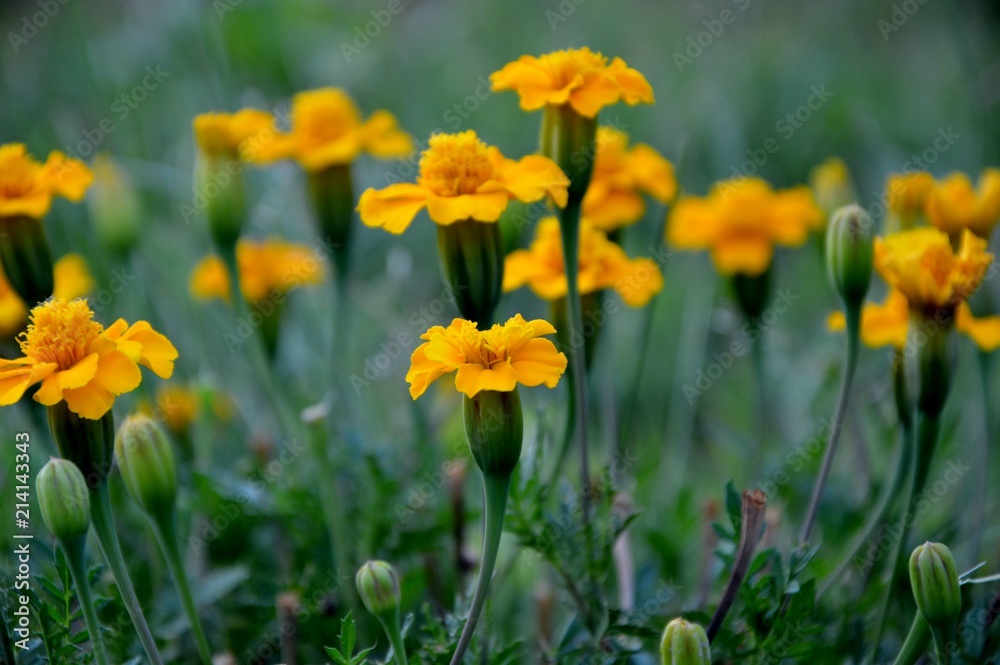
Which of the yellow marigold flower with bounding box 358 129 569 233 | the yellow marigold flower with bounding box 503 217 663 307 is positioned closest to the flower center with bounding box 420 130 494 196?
the yellow marigold flower with bounding box 358 129 569 233

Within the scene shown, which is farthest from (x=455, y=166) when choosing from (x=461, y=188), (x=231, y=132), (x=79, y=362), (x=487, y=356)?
(x=231, y=132)

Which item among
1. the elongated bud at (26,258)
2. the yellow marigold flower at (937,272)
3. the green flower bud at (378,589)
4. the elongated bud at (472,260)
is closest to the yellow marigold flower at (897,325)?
the yellow marigold flower at (937,272)

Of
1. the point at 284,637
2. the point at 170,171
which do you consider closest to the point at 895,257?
the point at 284,637

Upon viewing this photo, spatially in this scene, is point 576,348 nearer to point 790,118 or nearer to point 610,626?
point 610,626

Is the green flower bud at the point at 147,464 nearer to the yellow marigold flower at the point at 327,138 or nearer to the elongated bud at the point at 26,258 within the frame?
the elongated bud at the point at 26,258

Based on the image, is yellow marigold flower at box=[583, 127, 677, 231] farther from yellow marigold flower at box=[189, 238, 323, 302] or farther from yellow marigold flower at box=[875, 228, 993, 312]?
yellow marigold flower at box=[189, 238, 323, 302]

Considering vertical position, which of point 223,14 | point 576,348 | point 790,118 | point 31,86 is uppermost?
point 223,14

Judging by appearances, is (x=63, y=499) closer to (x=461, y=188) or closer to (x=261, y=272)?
(x=461, y=188)
